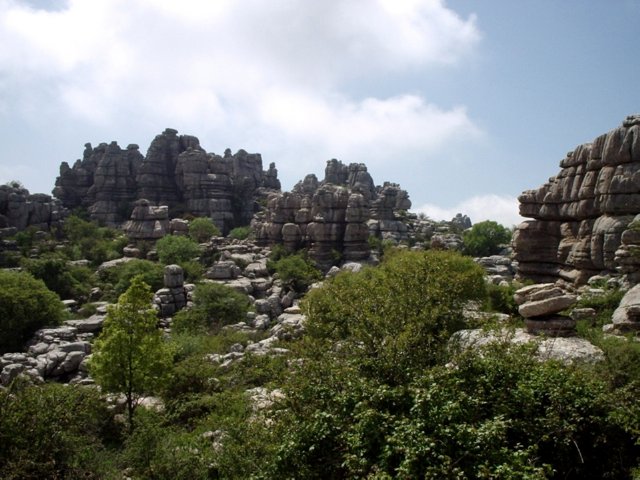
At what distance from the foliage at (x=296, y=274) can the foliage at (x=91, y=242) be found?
18.0 meters

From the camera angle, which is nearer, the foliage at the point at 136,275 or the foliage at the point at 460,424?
the foliage at the point at 460,424

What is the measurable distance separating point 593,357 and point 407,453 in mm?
7556

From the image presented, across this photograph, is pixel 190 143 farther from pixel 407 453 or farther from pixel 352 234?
pixel 407 453

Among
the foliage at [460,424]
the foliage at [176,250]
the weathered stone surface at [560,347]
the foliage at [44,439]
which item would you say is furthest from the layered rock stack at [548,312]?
the foliage at [176,250]

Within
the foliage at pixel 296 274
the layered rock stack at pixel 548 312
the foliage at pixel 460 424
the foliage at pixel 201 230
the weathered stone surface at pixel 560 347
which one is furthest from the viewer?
the foliage at pixel 201 230

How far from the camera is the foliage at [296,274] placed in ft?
120

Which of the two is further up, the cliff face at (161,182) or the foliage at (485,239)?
the cliff face at (161,182)

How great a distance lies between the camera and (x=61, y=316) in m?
25.3

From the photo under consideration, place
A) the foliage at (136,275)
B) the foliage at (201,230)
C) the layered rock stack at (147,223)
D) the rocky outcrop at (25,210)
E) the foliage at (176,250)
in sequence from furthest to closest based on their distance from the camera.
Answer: the foliage at (201,230)
the rocky outcrop at (25,210)
the layered rock stack at (147,223)
the foliage at (176,250)
the foliage at (136,275)

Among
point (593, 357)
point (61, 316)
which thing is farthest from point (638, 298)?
point (61, 316)

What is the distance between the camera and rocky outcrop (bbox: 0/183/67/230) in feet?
164

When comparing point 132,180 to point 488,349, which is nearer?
point 488,349

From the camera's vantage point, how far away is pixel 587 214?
74.0ft

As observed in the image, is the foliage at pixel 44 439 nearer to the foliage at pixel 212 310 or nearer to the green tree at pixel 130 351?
the green tree at pixel 130 351
